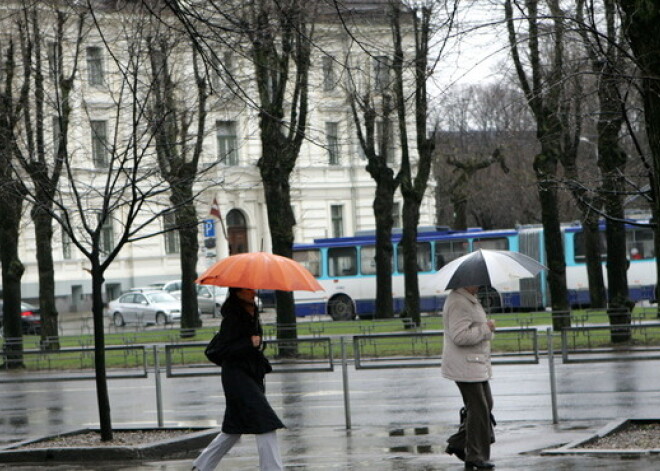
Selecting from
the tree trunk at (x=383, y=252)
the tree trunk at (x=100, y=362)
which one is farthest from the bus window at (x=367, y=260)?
the tree trunk at (x=100, y=362)

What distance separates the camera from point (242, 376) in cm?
970

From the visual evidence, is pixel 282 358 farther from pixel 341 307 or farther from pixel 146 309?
pixel 146 309

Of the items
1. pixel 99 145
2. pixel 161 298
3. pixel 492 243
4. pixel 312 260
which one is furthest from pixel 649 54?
pixel 161 298

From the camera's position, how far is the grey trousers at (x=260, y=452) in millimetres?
9516

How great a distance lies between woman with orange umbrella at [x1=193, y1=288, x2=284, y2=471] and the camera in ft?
31.4

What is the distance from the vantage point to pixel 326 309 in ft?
159

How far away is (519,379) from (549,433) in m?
6.90

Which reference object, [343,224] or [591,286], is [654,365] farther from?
[343,224]

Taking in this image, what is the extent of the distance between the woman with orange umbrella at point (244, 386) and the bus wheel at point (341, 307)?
124ft

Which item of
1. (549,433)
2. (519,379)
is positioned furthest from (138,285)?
(549,433)

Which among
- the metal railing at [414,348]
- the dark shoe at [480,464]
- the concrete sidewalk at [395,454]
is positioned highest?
the metal railing at [414,348]

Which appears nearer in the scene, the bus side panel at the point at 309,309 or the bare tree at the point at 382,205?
the bare tree at the point at 382,205

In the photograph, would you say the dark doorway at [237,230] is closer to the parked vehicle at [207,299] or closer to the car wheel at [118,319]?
the parked vehicle at [207,299]

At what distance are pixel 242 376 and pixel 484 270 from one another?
8.01 feet
